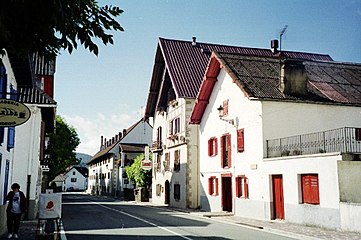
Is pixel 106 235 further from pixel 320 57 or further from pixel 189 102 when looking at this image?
pixel 320 57

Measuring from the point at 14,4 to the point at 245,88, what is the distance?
18774mm

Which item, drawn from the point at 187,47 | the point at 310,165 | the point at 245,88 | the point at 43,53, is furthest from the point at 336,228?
the point at 187,47

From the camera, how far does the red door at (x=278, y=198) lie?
20059 millimetres

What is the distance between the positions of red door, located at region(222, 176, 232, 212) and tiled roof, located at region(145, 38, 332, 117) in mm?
8890

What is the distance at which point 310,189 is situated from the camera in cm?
1795

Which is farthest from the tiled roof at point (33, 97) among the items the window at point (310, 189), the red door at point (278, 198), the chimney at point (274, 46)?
the chimney at point (274, 46)

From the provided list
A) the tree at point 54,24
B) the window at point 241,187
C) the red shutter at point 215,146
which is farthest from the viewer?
the red shutter at point 215,146

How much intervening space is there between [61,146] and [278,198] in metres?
32.6

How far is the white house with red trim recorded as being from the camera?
16688 millimetres

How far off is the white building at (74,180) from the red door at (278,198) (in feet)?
366

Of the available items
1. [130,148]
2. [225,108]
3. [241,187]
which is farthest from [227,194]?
[130,148]

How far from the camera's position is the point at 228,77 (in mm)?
25969

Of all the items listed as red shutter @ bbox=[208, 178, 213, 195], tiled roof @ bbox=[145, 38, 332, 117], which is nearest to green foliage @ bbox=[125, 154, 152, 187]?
tiled roof @ bbox=[145, 38, 332, 117]

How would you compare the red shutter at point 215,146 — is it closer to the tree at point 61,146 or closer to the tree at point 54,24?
the tree at point 54,24
